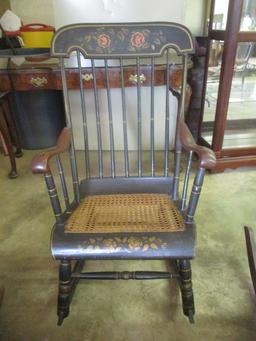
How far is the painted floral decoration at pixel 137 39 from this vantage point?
3.61ft

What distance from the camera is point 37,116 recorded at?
2.58 m

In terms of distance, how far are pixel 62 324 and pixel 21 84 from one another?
1687mm

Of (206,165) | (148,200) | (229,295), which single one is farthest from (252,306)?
(206,165)

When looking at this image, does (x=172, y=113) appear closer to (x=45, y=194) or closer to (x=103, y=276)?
(x=45, y=194)

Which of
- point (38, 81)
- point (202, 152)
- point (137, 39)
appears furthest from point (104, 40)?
point (38, 81)

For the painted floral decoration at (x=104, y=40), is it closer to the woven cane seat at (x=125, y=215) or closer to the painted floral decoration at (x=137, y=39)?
the painted floral decoration at (x=137, y=39)

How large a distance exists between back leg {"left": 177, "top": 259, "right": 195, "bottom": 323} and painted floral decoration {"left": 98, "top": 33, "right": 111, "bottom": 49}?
35.3 inches

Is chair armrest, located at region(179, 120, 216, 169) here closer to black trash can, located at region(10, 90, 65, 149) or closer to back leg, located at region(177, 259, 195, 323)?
back leg, located at region(177, 259, 195, 323)

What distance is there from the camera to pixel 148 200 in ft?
3.86

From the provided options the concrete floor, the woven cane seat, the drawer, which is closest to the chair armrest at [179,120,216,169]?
the woven cane seat

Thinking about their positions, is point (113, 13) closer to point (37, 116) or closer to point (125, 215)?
point (37, 116)

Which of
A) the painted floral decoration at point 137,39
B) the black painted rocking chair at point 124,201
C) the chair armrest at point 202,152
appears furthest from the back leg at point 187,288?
the painted floral decoration at point 137,39

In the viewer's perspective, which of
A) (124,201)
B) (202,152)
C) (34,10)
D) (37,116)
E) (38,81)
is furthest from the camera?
(37,116)

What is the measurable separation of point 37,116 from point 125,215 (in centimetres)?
184
